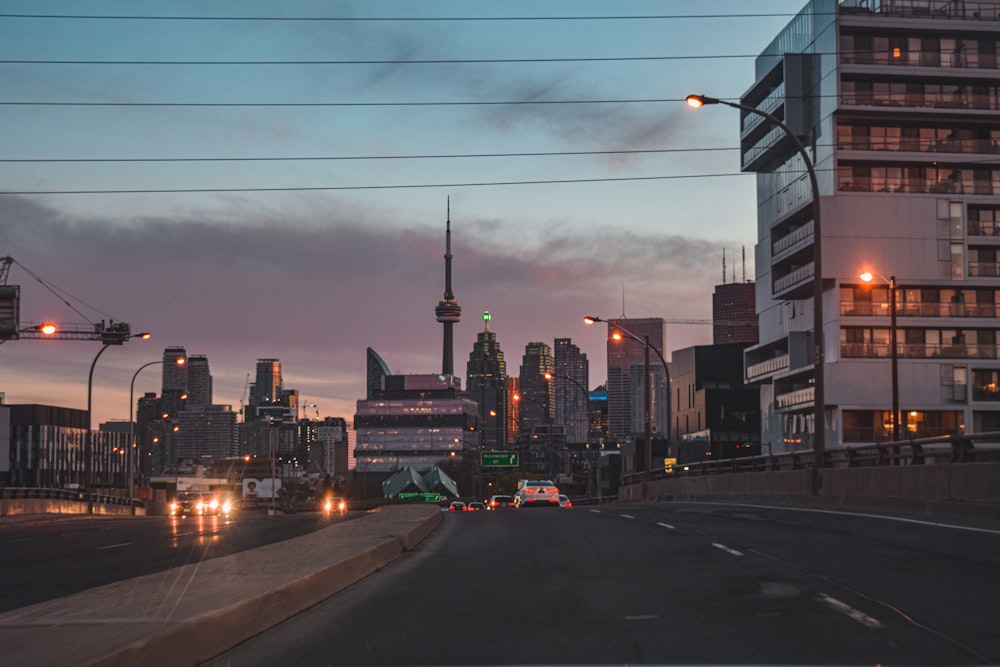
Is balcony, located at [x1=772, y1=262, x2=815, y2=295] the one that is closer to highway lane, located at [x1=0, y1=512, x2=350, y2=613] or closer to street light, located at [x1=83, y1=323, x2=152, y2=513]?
street light, located at [x1=83, y1=323, x2=152, y2=513]

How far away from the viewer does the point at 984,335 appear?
9281 centimetres

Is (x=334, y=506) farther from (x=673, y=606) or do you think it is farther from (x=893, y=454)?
(x=673, y=606)

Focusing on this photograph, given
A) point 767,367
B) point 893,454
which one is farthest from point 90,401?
point 767,367

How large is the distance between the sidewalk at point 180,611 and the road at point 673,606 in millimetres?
220

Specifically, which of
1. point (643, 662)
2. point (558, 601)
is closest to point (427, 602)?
point (558, 601)

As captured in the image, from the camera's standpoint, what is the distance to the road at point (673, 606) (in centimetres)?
792

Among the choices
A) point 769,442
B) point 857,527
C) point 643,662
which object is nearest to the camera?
point 643,662

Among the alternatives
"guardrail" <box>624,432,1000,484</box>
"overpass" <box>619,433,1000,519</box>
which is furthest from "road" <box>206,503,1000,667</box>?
"guardrail" <box>624,432,1000,484</box>

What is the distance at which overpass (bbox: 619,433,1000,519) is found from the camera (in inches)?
892

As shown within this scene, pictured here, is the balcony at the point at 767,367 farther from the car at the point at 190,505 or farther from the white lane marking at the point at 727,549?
the white lane marking at the point at 727,549

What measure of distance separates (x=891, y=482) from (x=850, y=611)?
63.0ft

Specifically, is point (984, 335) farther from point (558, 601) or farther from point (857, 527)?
point (558, 601)

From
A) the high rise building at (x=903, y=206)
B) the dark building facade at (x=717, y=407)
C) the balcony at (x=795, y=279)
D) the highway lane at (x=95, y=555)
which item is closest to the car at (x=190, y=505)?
the highway lane at (x=95, y=555)

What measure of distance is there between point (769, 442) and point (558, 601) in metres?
98.6
